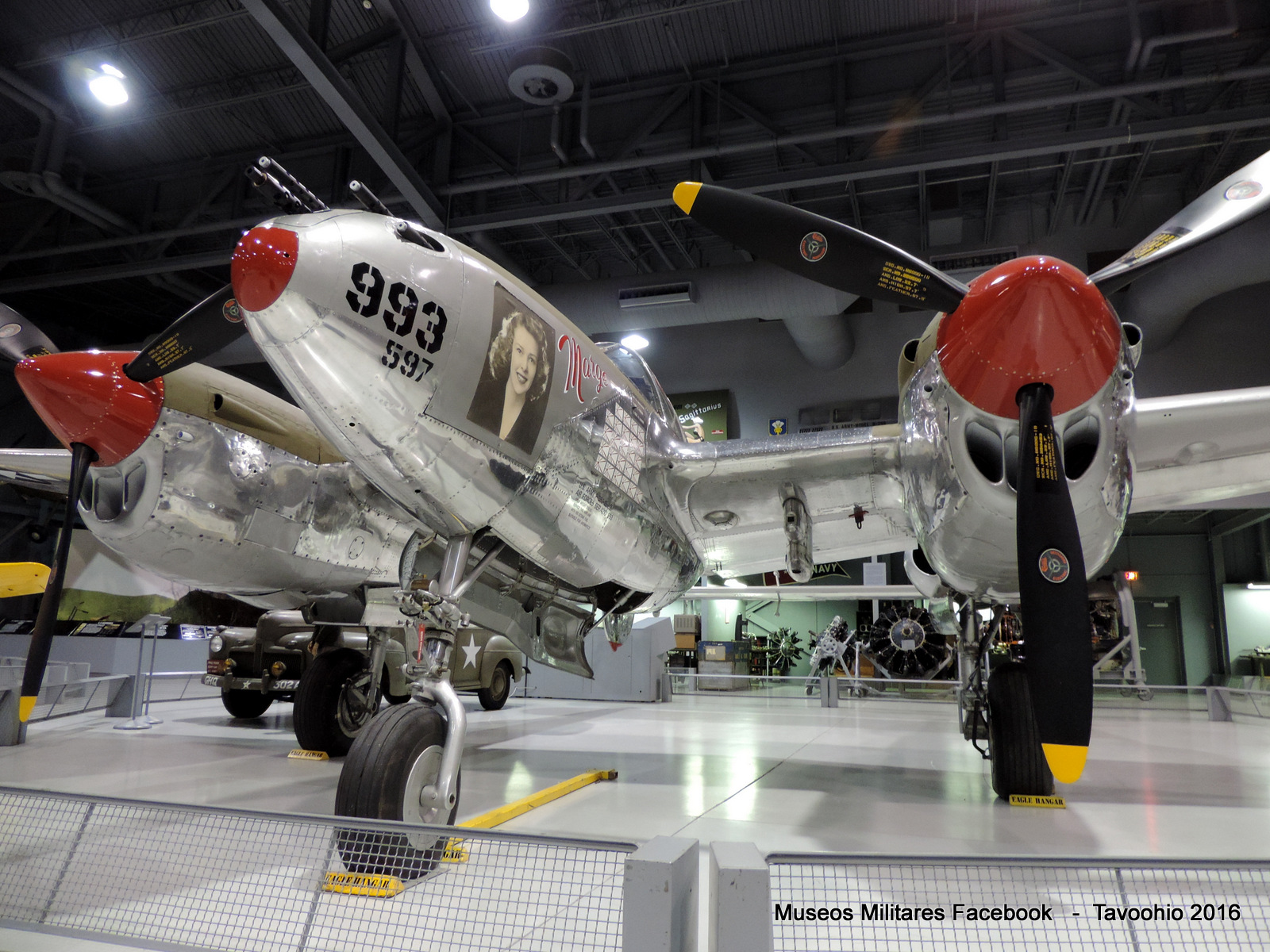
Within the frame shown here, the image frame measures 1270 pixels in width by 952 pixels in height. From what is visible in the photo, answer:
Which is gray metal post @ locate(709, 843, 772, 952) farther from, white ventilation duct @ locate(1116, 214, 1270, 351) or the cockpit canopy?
white ventilation duct @ locate(1116, 214, 1270, 351)

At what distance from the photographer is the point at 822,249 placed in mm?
4332

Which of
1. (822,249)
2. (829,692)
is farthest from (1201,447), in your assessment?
(829,692)

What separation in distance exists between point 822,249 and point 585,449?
1.83 meters

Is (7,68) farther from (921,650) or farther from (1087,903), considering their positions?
(921,650)

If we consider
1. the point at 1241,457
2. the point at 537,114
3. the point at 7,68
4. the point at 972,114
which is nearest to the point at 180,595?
the point at 7,68

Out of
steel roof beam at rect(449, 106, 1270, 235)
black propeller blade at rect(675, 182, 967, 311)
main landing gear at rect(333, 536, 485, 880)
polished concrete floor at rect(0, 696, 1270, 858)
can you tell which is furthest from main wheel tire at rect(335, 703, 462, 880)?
steel roof beam at rect(449, 106, 1270, 235)

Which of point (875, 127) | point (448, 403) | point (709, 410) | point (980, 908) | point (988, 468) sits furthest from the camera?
point (709, 410)

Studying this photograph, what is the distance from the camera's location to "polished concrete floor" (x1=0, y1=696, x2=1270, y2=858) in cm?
430

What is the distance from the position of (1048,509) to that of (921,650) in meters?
14.2

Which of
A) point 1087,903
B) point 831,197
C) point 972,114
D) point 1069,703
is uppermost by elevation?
point 831,197

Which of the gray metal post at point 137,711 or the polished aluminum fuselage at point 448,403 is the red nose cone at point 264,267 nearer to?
the polished aluminum fuselage at point 448,403

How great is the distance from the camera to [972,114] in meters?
10.9

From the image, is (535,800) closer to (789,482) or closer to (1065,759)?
(789,482)

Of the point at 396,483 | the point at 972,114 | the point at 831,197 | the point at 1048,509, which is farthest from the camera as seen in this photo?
the point at 831,197
